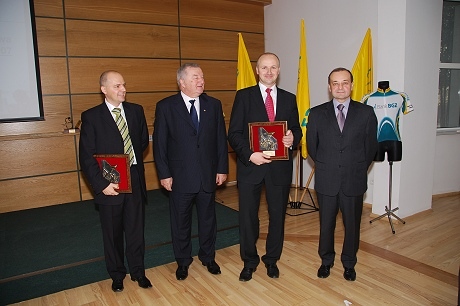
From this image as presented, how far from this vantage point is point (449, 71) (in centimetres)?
519

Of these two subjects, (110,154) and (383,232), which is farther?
(383,232)

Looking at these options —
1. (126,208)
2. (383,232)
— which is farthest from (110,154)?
(383,232)

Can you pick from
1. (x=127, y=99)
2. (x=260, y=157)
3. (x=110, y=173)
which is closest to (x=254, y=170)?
(x=260, y=157)

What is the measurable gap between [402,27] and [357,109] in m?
1.79

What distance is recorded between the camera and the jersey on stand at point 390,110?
3.85m

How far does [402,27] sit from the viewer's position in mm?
3879

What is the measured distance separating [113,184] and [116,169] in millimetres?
110

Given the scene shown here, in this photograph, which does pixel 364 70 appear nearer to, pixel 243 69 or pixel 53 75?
pixel 243 69

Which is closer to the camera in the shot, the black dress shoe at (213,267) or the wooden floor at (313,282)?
the wooden floor at (313,282)

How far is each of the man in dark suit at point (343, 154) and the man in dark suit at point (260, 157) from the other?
0.22 meters

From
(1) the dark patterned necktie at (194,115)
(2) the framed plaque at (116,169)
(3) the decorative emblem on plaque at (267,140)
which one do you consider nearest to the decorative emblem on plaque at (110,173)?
(2) the framed plaque at (116,169)

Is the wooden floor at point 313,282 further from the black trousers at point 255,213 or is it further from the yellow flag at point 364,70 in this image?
the yellow flag at point 364,70

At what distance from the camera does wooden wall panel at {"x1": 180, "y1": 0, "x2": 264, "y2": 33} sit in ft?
18.2

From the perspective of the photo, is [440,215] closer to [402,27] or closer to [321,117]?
[402,27]
